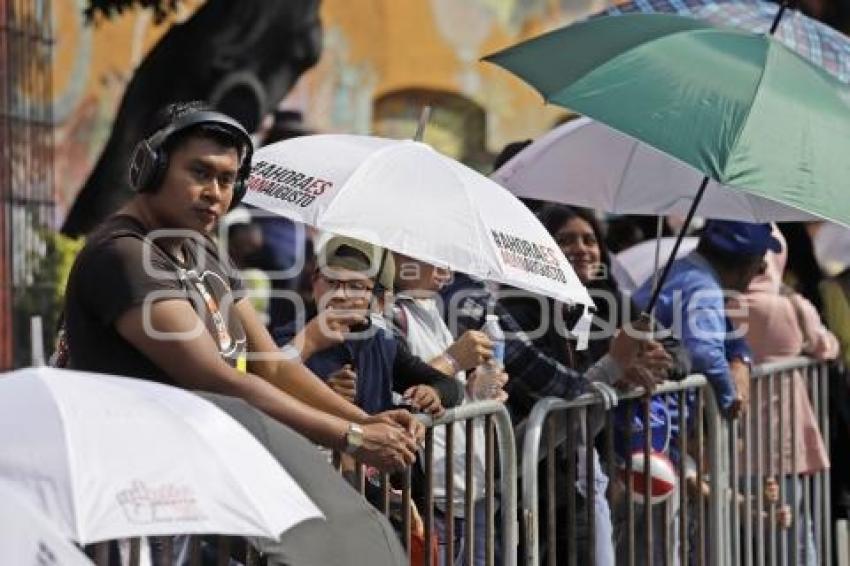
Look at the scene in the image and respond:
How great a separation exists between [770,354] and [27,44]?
27.6 feet

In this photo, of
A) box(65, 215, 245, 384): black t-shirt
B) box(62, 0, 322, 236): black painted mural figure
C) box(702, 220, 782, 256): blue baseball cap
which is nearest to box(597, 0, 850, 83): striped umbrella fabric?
box(702, 220, 782, 256): blue baseball cap

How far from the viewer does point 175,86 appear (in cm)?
1742

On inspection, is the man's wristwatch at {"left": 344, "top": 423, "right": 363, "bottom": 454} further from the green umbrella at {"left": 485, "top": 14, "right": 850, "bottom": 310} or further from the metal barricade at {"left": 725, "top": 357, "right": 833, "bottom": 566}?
the metal barricade at {"left": 725, "top": 357, "right": 833, "bottom": 566}

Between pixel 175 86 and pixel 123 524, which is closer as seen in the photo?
pixel 123 524

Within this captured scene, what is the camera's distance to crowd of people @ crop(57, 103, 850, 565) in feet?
16.5

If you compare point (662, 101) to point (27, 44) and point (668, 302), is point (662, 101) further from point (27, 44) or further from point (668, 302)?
point (27, 44)

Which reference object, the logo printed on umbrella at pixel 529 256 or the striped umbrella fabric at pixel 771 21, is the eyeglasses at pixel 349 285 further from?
the striped umbrella fabric at pixel 771 21

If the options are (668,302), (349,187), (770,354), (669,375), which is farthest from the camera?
(770,354)

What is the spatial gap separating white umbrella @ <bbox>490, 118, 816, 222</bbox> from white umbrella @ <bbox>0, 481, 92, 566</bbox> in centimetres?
488

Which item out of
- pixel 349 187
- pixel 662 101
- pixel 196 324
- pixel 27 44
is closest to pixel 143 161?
pixel 196 324

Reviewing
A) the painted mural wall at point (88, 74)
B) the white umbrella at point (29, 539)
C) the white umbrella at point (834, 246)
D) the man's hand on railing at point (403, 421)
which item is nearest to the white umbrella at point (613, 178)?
the white umbrella at point (834, 246)

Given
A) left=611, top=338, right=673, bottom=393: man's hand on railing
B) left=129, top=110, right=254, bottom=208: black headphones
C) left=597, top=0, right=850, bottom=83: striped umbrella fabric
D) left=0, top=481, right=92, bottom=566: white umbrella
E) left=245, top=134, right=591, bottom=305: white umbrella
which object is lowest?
left=611, top=338, right=673, bottom=393: man's hand on railing

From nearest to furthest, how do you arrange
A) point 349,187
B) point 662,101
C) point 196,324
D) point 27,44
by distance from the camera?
point 196,324 < point 349,187 < point 662,101 < point 27,44

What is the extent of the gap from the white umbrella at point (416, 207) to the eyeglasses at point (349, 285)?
0.25 meters
